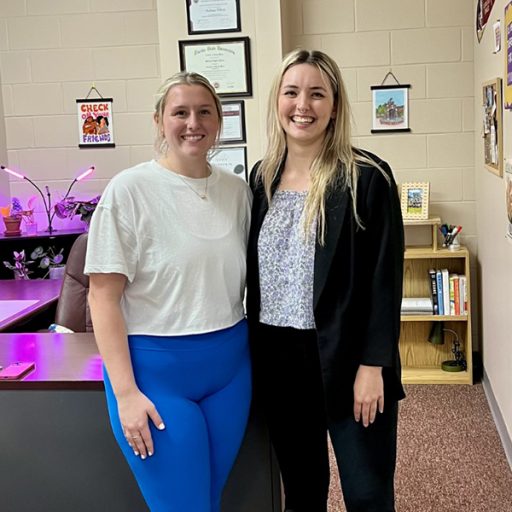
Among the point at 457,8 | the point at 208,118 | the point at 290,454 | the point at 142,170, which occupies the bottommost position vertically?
the point at 290,454

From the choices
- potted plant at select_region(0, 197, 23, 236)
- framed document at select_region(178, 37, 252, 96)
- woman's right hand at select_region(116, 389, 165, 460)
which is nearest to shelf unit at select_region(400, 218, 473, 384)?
framed document at select_region(178, 37, 252, 96)

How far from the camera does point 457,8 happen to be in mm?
4199

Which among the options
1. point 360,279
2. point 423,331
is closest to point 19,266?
point 423,331

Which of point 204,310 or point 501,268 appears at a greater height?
point 204,310

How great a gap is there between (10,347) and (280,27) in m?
2.46

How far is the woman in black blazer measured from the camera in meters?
1.75

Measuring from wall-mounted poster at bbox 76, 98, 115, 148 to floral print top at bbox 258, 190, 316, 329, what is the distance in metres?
2.95

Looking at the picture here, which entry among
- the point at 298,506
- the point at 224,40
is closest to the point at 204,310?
the point at 298,506

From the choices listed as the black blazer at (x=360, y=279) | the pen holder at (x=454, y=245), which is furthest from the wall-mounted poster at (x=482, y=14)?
the black blazer at (x=360, y=279)

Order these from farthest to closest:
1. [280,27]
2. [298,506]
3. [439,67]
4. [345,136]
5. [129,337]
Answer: [439,67], [280,27], [298,506], [345,136], [129,337]

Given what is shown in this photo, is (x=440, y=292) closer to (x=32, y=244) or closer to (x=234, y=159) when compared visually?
(x=234, y=159)

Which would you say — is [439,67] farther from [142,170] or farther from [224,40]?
[142,170]

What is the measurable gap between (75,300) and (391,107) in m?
2.23

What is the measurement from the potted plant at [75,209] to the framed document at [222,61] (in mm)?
988
